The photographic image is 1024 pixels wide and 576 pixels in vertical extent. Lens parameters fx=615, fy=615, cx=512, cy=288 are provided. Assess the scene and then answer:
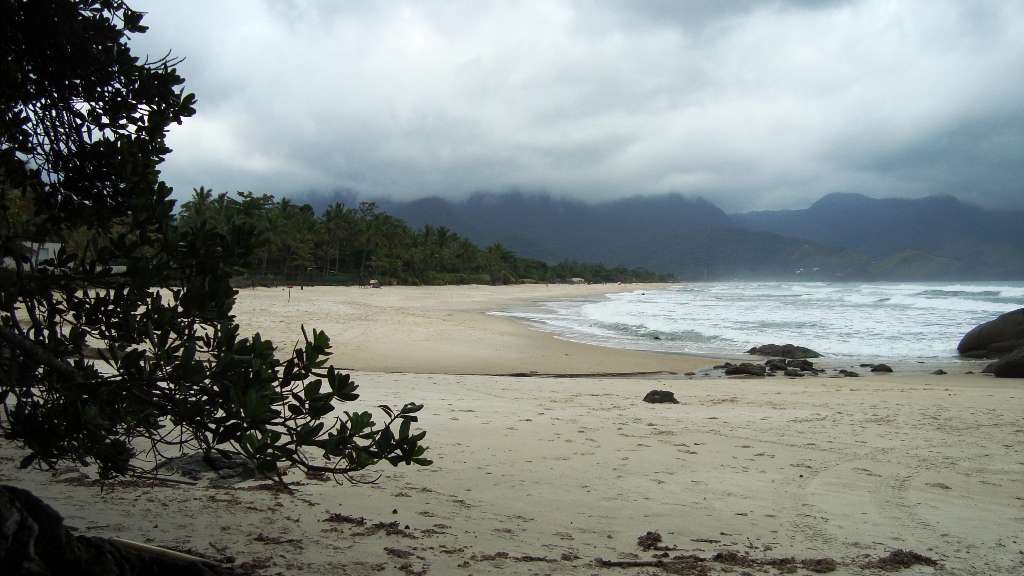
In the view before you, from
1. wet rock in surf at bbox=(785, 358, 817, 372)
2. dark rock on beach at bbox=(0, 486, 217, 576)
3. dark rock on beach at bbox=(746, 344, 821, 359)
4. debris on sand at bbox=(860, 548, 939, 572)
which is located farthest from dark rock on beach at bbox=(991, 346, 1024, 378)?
dark rock on beach at bbox=(0, 486, 217, 576)

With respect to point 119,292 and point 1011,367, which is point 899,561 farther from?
point 1011,367

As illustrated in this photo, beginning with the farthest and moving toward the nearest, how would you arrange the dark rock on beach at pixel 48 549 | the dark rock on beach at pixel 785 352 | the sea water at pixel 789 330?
the sea water at pixel 789 330 → the dark rock on beach at pixel 785 352 → the dark rock on beach at pixel 48 549

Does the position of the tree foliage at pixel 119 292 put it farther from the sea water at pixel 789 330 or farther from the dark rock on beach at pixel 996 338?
the dark rock on beach at pixel 996 338

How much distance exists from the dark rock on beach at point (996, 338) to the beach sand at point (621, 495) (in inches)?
346

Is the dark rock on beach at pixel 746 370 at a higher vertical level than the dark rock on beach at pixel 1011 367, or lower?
lower

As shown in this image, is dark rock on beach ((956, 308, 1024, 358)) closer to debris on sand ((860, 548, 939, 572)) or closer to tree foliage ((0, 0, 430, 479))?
debris on sand ((860, 548, 939, 572))

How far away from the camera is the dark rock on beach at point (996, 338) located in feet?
52.6

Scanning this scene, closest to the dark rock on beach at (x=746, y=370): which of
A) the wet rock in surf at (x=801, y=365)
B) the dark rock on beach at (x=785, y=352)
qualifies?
the wet rock in surf at (x=801, y=365)

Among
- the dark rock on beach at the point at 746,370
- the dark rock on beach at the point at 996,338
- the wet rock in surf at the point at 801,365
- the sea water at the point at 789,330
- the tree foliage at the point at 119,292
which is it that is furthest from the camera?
the sea water at the point at 789,330

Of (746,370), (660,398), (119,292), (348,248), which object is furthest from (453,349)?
(348,248)

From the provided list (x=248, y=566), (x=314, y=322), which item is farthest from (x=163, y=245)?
(x=314, y=322)

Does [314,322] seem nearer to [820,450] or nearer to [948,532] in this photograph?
[820,450]

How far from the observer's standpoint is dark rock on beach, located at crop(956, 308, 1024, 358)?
16031 mm

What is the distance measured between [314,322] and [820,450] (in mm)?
17005
